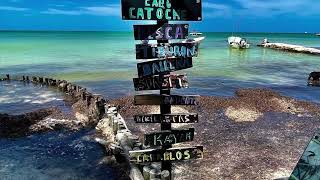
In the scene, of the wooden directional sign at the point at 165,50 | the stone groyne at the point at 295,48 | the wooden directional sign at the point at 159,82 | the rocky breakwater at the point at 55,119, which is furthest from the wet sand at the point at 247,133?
the stone groyne at the point at 295,48

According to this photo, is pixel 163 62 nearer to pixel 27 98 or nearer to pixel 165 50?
pixel 165 50

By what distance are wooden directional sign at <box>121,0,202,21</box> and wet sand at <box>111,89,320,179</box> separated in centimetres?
608

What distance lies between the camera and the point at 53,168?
13.6m

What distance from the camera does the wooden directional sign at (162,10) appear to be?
8445mm

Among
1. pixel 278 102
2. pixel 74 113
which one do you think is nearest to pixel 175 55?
pixel 74 113

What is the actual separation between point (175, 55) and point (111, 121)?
8720mm

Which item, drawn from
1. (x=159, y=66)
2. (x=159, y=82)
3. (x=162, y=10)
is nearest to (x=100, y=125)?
(x=159, y=82)

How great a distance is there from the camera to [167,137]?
30.6ft

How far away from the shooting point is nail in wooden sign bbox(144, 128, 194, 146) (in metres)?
9.20

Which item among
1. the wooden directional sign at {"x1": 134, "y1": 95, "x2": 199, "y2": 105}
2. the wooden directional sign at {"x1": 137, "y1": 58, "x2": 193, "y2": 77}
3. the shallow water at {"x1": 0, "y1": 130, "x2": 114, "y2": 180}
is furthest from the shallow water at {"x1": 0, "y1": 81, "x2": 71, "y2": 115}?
the wooden directional sign at {"x1": 137, "y1": 58, "x2": 193, "y2": 77}

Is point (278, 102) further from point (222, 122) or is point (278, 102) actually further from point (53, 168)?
point (53, 168)

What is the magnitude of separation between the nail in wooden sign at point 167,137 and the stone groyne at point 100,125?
3.63 ft

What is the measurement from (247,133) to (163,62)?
33.1 feet

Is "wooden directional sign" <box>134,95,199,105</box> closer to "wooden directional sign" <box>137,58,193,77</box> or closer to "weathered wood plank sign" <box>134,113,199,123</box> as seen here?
"weathered wood plank sign" <box>134,113,199,123</box>
